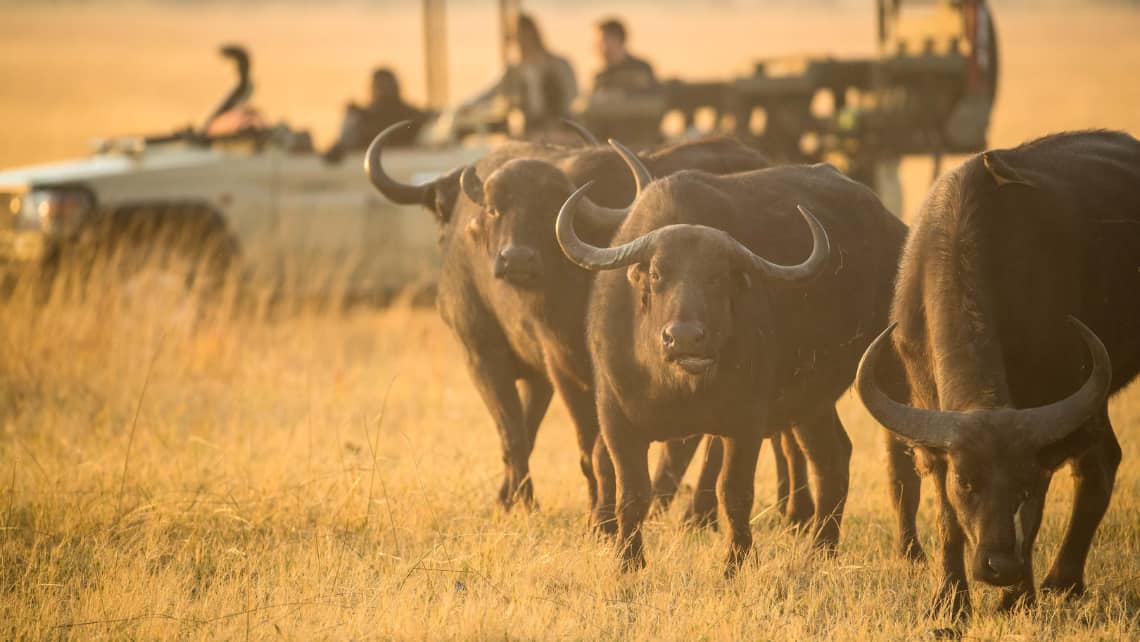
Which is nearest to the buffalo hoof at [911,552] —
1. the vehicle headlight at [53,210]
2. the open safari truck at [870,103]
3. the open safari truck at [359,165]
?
the open safari truck at [870,103]

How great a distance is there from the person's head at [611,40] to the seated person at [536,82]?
449 millimetres

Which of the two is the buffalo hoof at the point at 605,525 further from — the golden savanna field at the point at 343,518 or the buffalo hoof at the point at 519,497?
the buffalo hoof at the point at 519,497

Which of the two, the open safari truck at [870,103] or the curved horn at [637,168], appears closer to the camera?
the curved horn at [637,168]

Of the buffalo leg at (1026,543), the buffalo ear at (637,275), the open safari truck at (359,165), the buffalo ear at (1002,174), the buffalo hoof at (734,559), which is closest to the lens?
the buffalo leg at (1026,543)

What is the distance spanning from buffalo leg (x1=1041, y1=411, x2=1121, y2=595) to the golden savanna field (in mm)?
132

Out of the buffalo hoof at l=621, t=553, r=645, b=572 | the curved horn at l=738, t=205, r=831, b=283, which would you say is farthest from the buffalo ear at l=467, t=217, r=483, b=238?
the buffalo hoof at l=621, t=553, r=645, b=572

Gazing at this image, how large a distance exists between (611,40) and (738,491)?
8.13m

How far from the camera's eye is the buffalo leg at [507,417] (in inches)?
333

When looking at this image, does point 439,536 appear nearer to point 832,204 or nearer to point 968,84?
point 832,204

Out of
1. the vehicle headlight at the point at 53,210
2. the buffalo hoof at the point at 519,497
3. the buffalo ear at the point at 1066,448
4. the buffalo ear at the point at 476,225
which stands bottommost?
the buffalo hoof at the point at 519,497

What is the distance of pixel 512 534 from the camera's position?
7449 millimetres

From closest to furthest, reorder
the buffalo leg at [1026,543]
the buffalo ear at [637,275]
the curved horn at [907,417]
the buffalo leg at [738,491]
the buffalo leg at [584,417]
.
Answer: the curved horn at [907,417] → the buffalo leg at [1026,543] → the buffalo ear at [637,275] → the buffalo leg at [738,491] → the buffalo leg at [584,417]

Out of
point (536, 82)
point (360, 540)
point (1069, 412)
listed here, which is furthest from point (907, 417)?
point (536, 82)

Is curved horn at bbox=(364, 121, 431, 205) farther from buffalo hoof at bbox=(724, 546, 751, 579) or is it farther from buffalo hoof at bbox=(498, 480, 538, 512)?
buffalo hoof at bbox=(724, 546, 751, 579)
